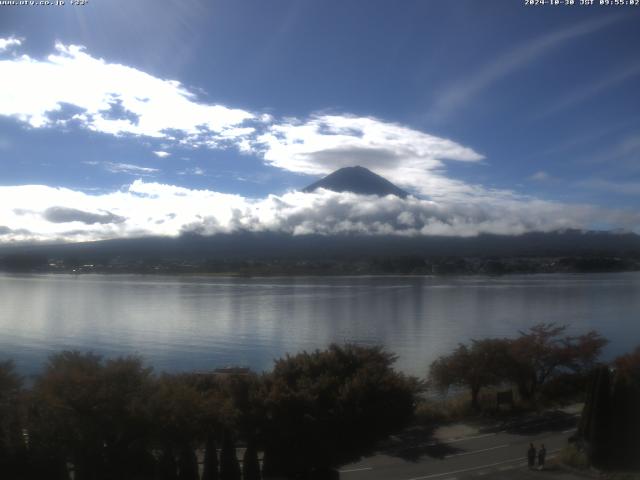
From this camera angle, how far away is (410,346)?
1889cm

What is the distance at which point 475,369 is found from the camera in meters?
11.7

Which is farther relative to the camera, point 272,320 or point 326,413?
point 272,320

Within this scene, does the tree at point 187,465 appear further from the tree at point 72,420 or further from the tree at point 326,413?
the tree at point 326,413

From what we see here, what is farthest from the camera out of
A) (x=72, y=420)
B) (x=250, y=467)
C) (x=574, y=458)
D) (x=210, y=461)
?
(x=574, y=458)

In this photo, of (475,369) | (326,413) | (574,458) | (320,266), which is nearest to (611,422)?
(574,458)

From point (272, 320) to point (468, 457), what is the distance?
17253 mm

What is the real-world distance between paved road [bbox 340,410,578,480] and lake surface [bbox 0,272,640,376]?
6.03 metres

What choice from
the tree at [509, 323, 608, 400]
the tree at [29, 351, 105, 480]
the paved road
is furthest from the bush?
the tree at [29, 351, 105, 480]

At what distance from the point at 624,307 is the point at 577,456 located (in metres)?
26.8

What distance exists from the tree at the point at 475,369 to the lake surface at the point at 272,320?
3283mm

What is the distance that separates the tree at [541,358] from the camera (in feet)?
39.6

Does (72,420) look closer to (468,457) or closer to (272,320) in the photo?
(468,457)

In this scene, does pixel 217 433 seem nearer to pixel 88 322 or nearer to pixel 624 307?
pixel 88 322

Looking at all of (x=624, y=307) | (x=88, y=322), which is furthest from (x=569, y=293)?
(x=88, y=322)
